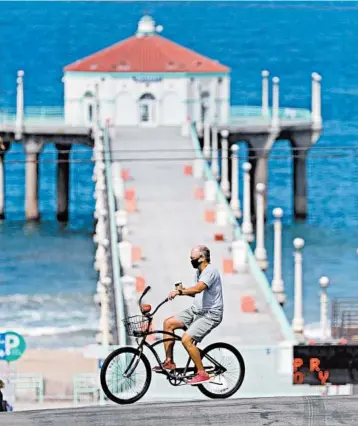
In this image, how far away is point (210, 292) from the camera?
966 inches

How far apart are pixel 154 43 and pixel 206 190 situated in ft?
125

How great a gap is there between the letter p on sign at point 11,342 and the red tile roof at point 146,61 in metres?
54.2

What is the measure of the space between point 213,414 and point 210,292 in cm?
156

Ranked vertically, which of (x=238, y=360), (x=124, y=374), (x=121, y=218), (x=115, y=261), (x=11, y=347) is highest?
(x=121, y=218)

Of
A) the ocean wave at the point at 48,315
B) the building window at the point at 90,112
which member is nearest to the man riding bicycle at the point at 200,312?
the ocean wave at the point at 48,315

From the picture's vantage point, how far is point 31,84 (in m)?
188

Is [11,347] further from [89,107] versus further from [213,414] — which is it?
[89,107]

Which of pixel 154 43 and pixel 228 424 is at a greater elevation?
pixel 154 43

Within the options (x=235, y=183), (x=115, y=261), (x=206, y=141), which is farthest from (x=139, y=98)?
(x=115, y=261)

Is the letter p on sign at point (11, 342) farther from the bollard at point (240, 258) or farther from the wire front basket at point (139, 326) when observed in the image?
the wire front basket at point (139, 326)

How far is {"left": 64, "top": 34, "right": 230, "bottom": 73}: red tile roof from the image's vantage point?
343ft

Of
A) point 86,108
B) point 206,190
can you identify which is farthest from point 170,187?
point 86,108

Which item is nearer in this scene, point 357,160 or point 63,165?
point 63,165

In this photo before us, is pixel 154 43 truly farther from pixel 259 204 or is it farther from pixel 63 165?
pixel 259 204
